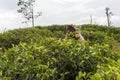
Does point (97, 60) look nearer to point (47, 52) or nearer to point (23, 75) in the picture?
point (47, 52)

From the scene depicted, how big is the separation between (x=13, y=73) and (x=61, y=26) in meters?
16.9

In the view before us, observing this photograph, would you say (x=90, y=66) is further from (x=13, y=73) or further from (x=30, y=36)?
(x=30, y=36)

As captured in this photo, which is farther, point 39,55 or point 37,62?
point 39,55

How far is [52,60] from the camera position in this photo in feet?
15.3

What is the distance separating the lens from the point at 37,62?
14.1 feet

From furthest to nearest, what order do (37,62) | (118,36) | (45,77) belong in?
(118,36), (37,62), (45,77)

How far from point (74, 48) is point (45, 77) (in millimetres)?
1003

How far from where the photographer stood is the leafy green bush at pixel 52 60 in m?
4.11

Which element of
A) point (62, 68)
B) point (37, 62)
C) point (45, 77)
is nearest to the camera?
point (45, 77)

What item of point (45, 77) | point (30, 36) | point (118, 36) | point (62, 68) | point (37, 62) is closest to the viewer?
point (45, 77)

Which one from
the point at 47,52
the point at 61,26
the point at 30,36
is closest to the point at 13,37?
the point at 30,36

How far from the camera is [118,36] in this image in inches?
792

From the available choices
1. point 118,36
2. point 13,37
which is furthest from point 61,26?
point 13,37

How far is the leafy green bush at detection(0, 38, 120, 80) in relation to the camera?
162 inches
